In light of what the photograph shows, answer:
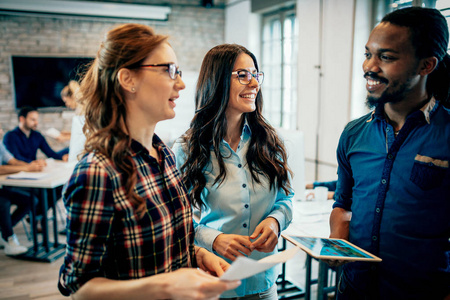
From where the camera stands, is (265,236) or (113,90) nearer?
(113,90)

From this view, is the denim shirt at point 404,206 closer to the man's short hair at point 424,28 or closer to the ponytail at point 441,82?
the ponytail at point 441,82

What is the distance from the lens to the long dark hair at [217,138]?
148 centimetres

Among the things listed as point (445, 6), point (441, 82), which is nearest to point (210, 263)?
point (441, 82)

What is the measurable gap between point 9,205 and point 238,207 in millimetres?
3473

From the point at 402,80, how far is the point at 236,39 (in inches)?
240

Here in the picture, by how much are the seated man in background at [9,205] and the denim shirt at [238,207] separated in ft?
9.92

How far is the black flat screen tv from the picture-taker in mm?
6097

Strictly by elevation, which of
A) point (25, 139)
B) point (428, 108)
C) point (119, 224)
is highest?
point (428, 108)

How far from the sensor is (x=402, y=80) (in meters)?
1.16

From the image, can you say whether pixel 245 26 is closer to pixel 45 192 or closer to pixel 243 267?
pixel 45 192

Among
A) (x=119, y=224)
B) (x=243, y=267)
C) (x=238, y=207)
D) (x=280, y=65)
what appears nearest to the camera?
(x=243, y=267)

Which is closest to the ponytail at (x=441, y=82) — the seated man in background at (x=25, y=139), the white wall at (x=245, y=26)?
the seated man in background at (x=25, y=139)

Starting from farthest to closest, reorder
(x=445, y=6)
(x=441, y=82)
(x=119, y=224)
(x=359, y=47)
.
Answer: (x=359, y=47) → (x=445, y=6) → (x=441, y=82) → (x=119, y=224)

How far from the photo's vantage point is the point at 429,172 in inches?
43.6
